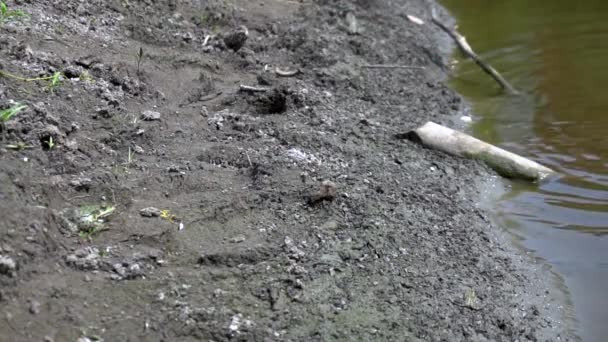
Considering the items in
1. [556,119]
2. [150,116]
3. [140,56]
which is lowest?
[150,116]

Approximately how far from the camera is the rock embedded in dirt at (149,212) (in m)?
4.19

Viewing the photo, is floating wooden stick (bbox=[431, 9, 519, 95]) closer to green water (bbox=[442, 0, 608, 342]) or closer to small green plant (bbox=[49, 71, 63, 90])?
green water (bbox=[442, 0, 608, 342])

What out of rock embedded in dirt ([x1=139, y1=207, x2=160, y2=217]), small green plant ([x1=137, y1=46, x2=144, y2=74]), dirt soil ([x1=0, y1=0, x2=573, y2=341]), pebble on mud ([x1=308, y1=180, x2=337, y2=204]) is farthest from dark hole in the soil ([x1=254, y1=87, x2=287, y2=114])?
rock embedded in dirt ([x1=139, y1=207, x2=160, y2=217])

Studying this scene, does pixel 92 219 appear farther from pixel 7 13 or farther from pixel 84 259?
pixel 7 13

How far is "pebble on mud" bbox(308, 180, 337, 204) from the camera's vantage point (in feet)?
15.4

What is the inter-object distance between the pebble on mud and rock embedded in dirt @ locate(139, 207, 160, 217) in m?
1.02

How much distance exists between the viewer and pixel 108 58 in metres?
6.01

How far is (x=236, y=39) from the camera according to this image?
7.32 meters

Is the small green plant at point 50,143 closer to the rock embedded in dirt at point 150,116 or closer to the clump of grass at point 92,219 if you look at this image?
the clump of grass at point 92,219

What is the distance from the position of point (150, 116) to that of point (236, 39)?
223 centimetres

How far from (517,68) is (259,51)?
3.76m

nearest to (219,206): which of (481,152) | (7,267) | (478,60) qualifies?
(7,267)

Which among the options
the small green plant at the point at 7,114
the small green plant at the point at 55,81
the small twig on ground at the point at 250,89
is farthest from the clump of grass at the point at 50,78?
the small twig on ground at the point at 250,89

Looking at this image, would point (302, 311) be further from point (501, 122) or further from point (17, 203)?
point (501, 122)
